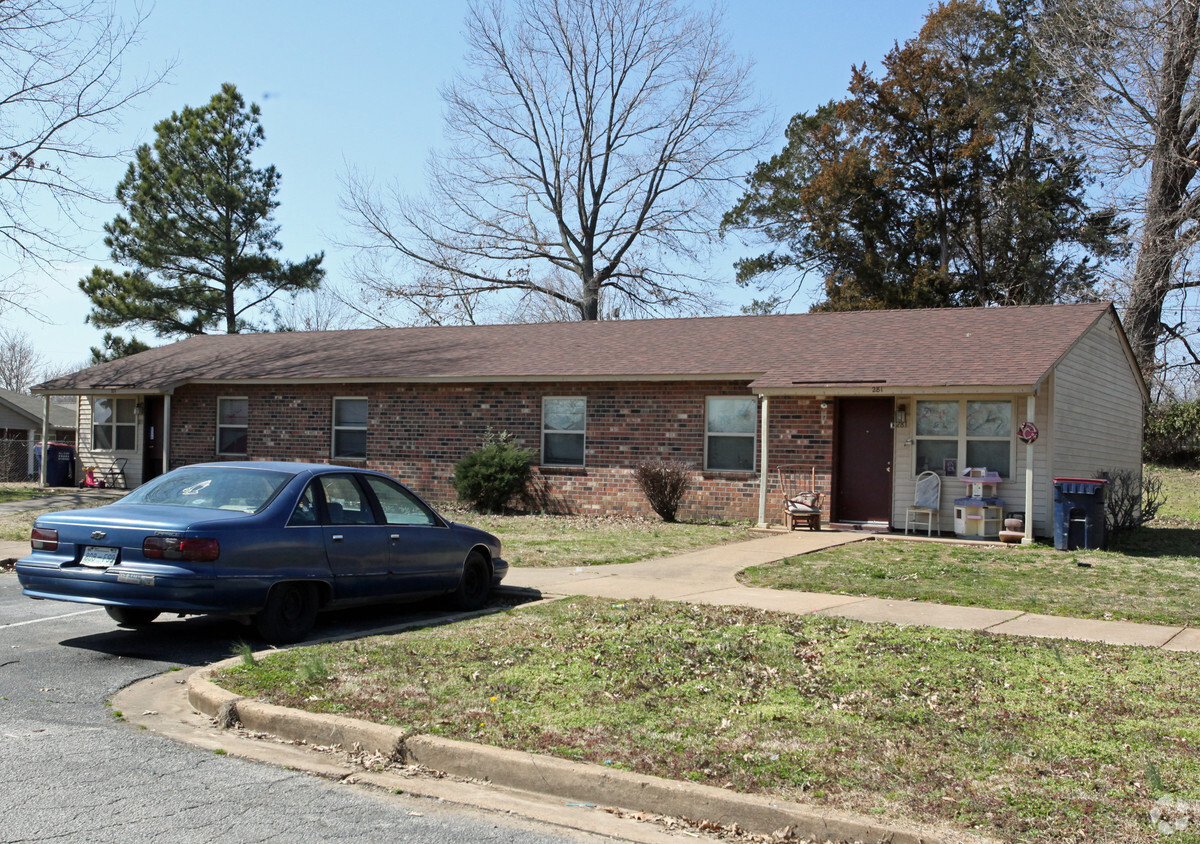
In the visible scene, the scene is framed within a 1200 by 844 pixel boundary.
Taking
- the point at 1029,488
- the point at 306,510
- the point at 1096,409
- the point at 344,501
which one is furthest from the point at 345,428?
the point at 1096,409

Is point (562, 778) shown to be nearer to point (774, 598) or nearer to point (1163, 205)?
point (774, 598)

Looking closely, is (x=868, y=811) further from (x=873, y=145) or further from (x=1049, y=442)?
(x=873, y=145)

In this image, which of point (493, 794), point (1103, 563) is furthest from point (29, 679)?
point (1103, 563)

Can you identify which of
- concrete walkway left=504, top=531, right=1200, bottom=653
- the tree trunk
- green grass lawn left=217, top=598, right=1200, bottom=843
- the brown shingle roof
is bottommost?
green grass lawn left=217, top=598, right=1200, bottom=843

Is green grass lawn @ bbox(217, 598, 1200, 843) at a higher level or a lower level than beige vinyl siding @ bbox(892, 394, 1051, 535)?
lower

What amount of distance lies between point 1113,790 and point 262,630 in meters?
5.78

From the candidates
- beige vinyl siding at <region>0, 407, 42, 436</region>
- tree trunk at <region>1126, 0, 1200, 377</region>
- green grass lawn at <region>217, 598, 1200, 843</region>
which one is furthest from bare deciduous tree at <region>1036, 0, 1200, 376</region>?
beige vinyl siding at <region>0, 407, 42, 436</region>

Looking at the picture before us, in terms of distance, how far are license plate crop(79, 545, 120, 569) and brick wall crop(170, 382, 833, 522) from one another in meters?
12.8

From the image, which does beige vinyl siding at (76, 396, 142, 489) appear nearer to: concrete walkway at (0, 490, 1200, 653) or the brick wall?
the brick wall

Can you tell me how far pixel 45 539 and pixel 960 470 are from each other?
13839 millimetres

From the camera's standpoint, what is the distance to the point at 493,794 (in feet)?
16.1

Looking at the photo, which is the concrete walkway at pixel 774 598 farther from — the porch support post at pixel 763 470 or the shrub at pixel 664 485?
the shrub at pixel 664 485

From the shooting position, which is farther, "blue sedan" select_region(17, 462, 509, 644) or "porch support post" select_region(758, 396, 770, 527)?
"porch support post" select_region(758, 396, 770, 527)

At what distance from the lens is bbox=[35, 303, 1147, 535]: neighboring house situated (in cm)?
1702
